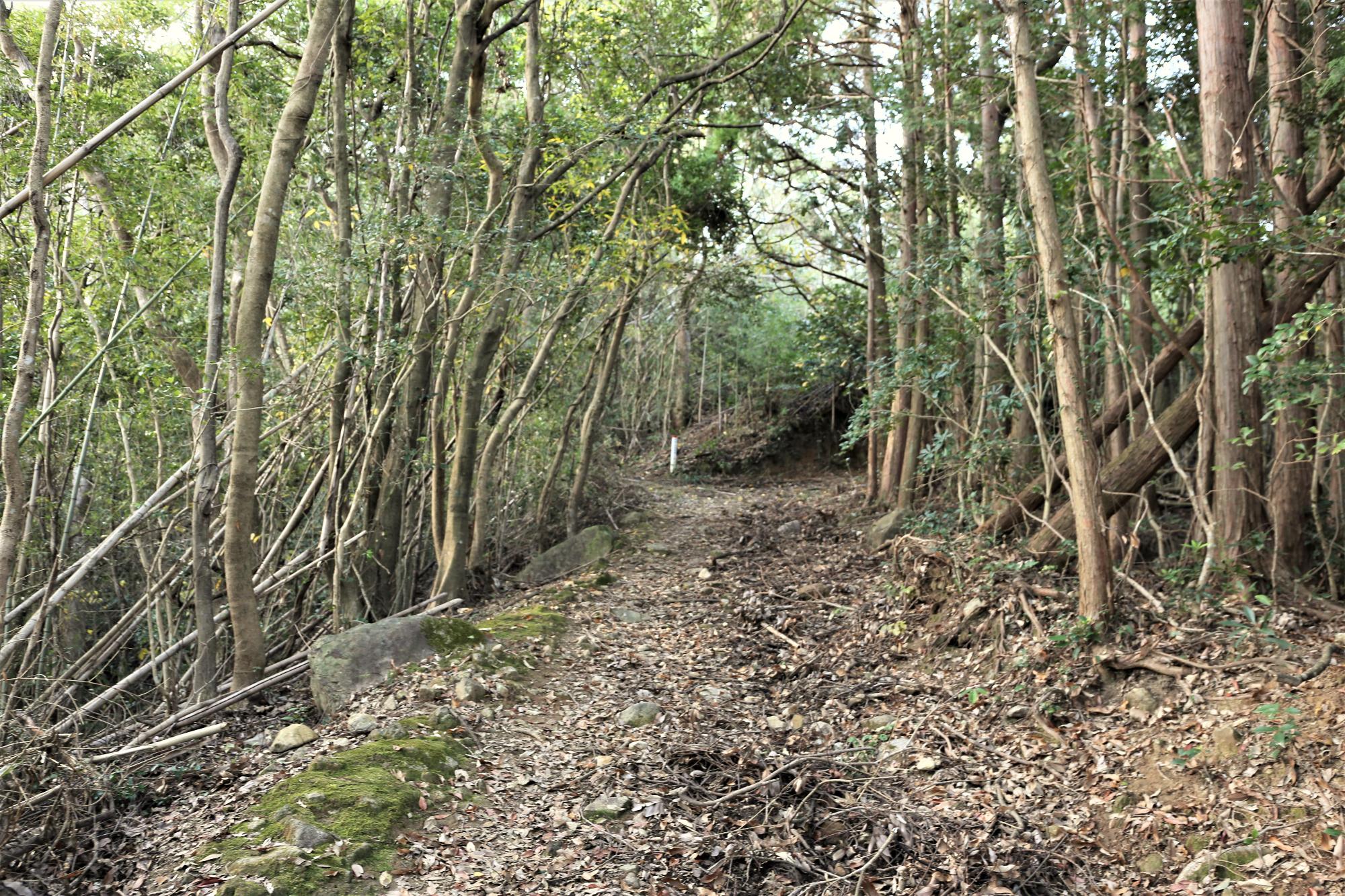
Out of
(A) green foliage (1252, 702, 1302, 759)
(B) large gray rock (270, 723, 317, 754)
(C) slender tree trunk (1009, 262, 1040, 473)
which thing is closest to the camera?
(A) green foliage (1252, 702, 1302, 759)

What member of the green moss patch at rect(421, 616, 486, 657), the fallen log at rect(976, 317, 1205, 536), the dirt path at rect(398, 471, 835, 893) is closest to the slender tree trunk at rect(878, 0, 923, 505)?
the fallen log at rect(976, 317, 1205, 536)

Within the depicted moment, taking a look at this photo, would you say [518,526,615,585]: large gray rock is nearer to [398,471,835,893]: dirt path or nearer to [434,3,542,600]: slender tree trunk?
[398,471,835,893]: dirt path

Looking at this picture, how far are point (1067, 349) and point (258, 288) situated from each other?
516 cm

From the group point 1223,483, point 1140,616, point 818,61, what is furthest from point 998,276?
point 818,61

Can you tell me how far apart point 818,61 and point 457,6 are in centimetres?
500

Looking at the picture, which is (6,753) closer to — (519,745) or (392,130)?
(519,745)

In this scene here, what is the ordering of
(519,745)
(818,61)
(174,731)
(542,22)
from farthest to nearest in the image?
(818,61) < (542,22) < (174,731) < (519,745)

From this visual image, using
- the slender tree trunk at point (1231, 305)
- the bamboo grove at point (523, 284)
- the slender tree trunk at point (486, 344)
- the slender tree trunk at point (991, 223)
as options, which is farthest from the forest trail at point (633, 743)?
the slender tree trunk at point (1231, 305)

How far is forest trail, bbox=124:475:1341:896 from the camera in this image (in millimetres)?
3828

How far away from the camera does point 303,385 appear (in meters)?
7.76

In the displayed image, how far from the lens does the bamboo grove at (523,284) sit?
214 inches

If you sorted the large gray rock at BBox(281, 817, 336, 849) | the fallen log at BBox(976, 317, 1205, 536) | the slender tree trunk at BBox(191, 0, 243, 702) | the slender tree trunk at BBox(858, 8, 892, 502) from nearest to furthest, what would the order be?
1. the large gray rock at BBox(281, 817, 336, 849)
2. the slender tree trunk at BBox(191, 0, 243, 702)
3. the fallen log at BBox(976, 317, 1205, 536)
4. the slender tree trunk at BBox(858, 8, 892, 502)

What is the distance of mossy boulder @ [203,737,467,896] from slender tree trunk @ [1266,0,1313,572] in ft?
17.0

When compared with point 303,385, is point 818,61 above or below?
above
